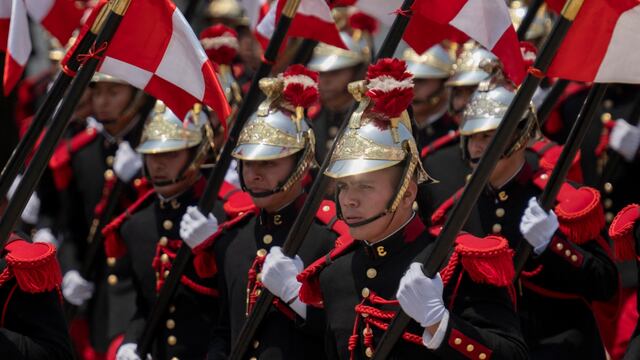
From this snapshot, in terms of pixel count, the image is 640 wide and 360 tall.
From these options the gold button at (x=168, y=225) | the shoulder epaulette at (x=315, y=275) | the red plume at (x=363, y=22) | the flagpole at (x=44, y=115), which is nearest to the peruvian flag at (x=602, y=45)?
the shoulder epaulette at (x=315, y=275)

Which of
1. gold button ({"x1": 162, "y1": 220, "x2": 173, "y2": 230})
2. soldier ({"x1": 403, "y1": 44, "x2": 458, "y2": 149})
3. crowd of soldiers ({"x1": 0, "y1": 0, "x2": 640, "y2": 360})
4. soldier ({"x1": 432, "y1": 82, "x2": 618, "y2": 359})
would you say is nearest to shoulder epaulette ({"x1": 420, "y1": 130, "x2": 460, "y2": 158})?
crowd of soldiers ({"x1": 0, "y1": 0, "x2": 640, "y2": 360})

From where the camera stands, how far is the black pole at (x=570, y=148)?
6.90 m

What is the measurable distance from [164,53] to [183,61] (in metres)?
0.10

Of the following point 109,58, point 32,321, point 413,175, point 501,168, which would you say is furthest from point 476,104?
point 32,321

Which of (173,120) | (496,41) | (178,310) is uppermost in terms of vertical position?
(496,41)

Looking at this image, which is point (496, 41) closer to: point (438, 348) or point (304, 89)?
point (304, 89)

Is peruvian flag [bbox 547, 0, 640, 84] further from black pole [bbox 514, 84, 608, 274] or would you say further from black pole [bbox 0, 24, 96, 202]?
black pole [bbox 0, 24, 96, 202]

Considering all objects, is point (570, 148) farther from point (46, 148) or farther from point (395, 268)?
point (46, 148)

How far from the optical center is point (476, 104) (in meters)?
7.77

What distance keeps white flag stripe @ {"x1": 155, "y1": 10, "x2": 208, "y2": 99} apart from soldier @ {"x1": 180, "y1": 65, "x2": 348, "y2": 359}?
697 millimetres

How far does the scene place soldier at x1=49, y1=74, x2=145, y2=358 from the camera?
9883 millimetres

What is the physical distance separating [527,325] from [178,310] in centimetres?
Answer: 209

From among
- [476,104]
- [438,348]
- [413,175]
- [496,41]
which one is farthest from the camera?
[476,104]

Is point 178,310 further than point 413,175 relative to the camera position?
Yes
